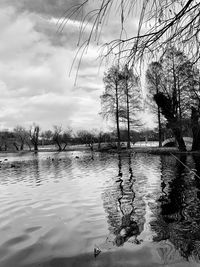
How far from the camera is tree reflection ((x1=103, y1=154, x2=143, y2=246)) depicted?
5.05 meters

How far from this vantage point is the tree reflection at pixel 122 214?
5051 mm

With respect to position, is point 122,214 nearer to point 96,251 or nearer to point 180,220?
point 180,220

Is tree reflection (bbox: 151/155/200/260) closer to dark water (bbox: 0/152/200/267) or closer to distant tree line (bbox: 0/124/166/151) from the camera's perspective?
dark water (bbox: 0/152/200/267)

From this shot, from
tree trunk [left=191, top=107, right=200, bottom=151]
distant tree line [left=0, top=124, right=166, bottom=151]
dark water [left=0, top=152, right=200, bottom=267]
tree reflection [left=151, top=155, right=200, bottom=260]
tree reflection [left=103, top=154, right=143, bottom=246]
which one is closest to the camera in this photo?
dark water [left=0, top=152, right=200, bottom=267]

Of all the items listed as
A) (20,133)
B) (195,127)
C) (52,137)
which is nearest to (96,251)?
(195,127)

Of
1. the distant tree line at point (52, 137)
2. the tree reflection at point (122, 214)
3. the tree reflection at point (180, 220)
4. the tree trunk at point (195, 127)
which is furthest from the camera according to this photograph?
the distant tree line at point (52, 137)

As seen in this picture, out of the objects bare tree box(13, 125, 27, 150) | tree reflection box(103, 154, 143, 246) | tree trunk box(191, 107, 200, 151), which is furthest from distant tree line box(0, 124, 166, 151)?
tree reflection box(103, 154, 143, 246)

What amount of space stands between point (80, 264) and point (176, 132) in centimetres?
2570

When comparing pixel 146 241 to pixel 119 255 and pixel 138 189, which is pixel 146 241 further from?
pixel 138 189

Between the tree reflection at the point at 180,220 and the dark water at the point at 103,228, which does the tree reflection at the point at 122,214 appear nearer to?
the dark water at the point at 103,228

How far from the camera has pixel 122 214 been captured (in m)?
6.57

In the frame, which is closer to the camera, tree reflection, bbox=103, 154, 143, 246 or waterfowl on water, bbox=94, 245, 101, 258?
waterfowl on water, bbox=94, 245, 101, 258

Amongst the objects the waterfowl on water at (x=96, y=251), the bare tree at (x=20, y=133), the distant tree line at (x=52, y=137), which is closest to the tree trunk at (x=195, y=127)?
the waterfowl on water at (x=96, y=251)

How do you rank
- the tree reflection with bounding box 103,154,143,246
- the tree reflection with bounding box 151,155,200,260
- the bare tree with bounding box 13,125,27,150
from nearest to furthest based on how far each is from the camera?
the tree reflection with bounding box 151,155,200,260
the tree reflection with bounding box 103,154,143,246
the bare tree with bounding box 13,125,27,150
